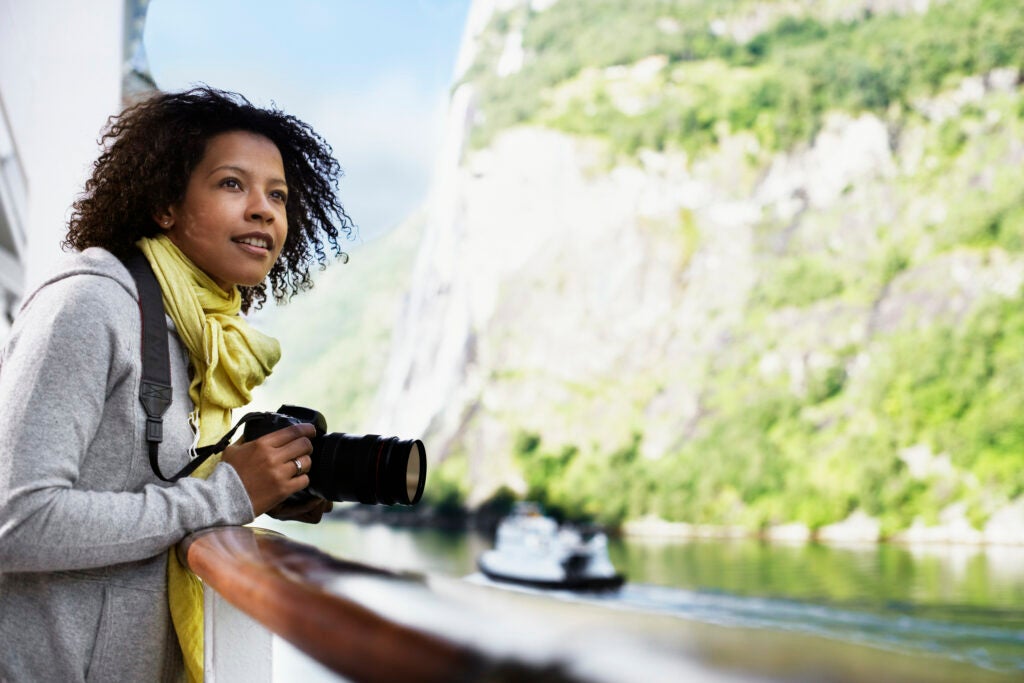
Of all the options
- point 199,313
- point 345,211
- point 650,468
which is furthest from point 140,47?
point 650,468

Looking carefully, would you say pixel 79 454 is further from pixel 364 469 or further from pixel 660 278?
pixel 660 278

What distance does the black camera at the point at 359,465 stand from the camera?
50 cm

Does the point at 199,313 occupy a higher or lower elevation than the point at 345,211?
lower

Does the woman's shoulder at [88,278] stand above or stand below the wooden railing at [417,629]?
above

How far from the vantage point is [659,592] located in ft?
42.6

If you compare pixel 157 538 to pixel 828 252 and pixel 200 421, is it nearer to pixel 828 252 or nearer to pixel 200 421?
pixel 200 421

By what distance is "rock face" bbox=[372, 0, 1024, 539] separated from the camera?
15.1 m

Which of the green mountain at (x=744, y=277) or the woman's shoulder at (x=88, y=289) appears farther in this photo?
the green mountain at (x=744, y=277)

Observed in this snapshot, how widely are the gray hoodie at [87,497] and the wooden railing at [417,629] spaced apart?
0.12m

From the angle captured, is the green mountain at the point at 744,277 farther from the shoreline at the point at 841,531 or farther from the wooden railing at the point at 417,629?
the wooden railing at the point at 417,629

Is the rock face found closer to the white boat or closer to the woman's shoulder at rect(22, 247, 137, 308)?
the white boat

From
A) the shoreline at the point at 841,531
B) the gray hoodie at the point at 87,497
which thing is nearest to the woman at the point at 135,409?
the gray hoodie at the point at 87,497

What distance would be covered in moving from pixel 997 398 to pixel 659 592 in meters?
5.56

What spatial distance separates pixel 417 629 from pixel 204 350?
35 centimetres
